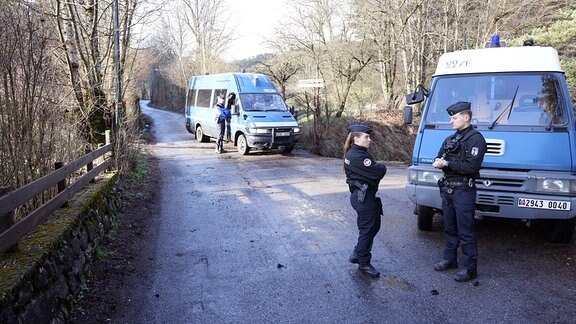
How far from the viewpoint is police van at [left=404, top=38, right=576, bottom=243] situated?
16.8 feet

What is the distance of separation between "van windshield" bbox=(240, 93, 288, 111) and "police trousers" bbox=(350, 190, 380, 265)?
406 inches

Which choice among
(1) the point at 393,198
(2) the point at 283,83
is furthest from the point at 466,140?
(2) the point at 283,83

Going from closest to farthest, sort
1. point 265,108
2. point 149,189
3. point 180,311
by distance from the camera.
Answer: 1. point 180,311
2. point 149,189
3. point 265,108

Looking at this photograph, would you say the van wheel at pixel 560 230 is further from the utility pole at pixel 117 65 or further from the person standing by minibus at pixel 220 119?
the person standing by minibus at pixel 220 119

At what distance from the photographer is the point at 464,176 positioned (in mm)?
4617

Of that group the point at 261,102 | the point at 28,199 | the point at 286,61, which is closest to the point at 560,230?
the point at 28,199

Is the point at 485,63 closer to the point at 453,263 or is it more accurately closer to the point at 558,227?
the point at 558,227

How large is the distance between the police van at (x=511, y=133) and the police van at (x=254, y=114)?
7753 millimetres

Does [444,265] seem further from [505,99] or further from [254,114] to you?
[254,114]

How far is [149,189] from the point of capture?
9.46m

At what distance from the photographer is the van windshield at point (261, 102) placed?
580 inches

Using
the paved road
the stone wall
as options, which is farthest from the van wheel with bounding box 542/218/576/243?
the stone wall

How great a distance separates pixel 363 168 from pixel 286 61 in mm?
19218

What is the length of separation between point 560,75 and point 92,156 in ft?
22.2
